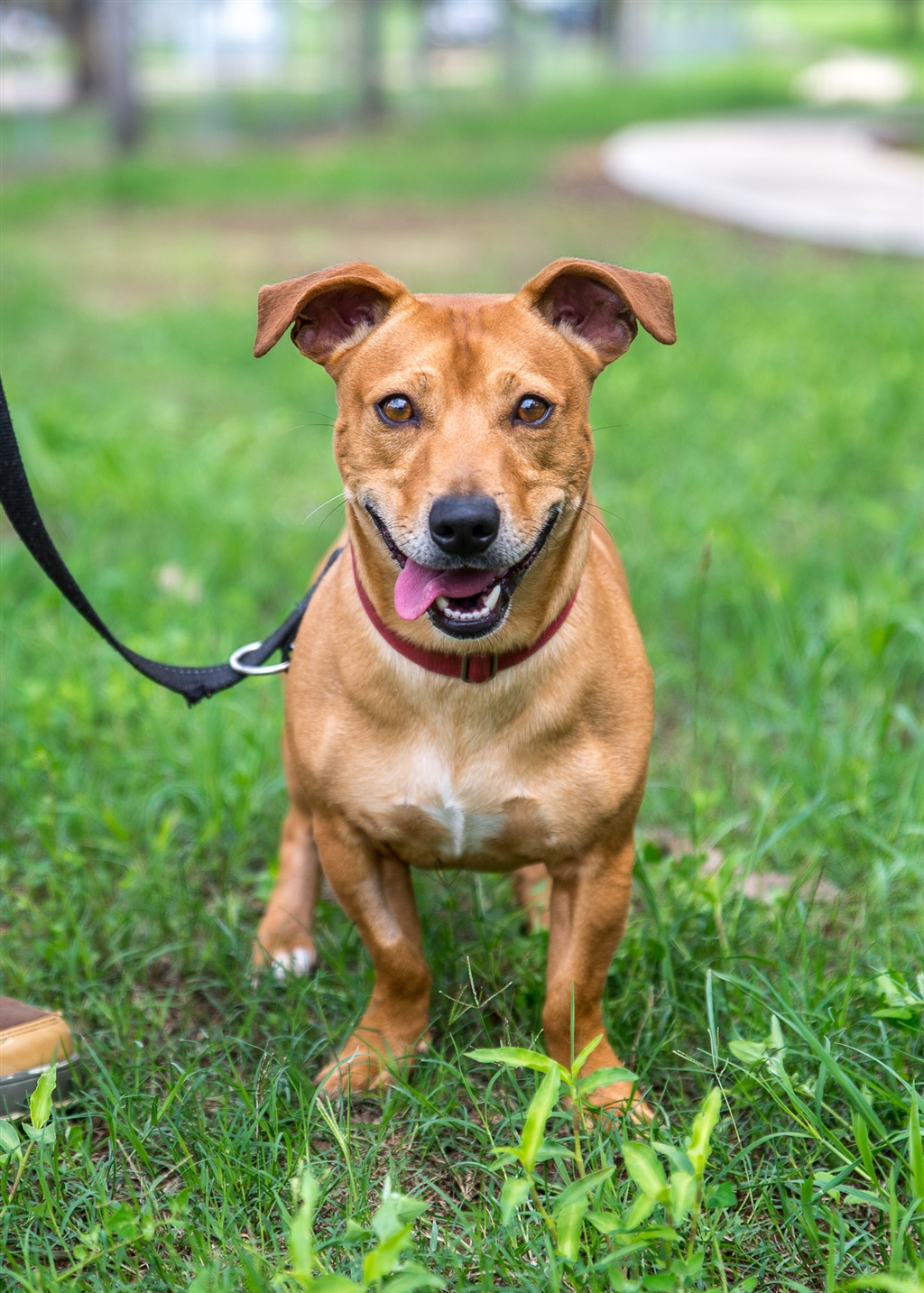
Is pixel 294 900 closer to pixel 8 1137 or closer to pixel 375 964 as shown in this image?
pixel 375 964

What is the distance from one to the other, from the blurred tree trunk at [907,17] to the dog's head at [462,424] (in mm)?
45382

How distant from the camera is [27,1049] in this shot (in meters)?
2.54

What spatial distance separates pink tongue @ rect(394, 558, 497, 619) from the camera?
97.7 inches

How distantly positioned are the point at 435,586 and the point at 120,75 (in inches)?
632

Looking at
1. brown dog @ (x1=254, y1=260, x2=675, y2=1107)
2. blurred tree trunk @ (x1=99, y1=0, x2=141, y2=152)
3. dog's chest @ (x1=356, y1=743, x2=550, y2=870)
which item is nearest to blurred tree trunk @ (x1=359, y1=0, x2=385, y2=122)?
blurred tree trunk @ (x1=99, y1=0, x2=141, y2=152)

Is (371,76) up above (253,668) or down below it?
below

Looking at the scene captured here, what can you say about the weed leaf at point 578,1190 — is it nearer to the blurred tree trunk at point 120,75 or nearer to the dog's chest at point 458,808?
the dog's chest at point 458,808

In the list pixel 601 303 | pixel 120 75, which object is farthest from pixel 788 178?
pixel 601 303

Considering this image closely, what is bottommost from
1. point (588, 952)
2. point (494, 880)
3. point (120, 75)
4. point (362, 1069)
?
point (494, 880)

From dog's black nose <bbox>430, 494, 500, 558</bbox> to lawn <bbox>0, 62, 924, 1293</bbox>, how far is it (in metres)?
0.89

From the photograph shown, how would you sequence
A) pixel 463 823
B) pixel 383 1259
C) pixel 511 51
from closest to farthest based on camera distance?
pixel 383 1259 < pixel 463 823 < pixel 511 51

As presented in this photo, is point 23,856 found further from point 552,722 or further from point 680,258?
point 680,258

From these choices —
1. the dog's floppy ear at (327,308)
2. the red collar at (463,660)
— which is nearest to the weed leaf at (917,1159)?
the red collar at (463,660)

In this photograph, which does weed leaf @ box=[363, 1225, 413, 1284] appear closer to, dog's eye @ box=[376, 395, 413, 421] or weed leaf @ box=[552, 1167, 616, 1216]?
weed leaf @ box=[552, 1167, 616, 1216]
